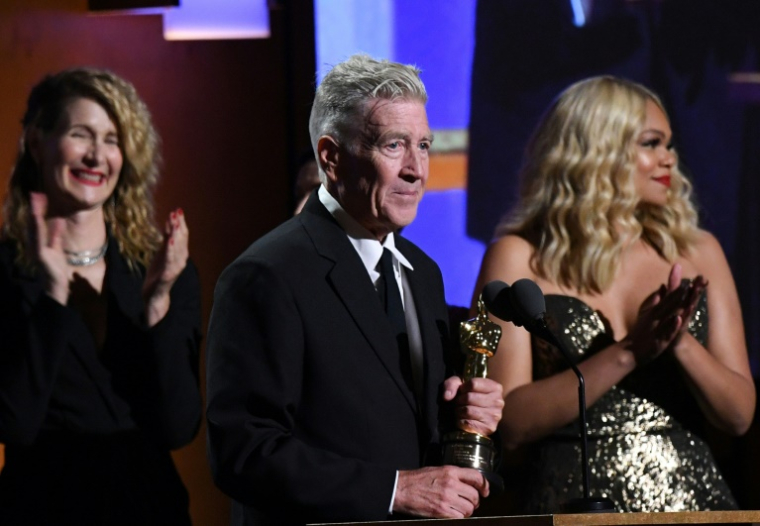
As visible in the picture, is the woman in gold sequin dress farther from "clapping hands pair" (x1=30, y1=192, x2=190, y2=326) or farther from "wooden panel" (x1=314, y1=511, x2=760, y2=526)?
"wooden panel" (x1=314, y1=511, x2=760, y2=526)

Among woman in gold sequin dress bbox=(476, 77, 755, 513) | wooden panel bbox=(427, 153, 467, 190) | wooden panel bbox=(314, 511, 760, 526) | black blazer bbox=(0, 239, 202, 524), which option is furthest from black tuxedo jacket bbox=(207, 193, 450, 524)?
wooden panel bbox=(427, 153, 467, 190)

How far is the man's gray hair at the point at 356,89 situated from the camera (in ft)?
7.99

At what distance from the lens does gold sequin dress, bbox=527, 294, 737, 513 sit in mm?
3203

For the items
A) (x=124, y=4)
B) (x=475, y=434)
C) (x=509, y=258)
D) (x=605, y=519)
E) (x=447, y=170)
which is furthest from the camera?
(x=447, y=170)

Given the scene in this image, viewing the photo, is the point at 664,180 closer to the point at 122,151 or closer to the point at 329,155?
the point at 329,155

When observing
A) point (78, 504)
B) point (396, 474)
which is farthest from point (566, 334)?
point (78, 504)

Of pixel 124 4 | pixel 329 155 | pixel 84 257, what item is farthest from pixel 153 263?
pixel 124 4

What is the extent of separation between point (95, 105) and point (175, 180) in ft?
2.96

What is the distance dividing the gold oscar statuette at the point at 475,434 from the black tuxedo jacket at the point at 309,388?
0.09m

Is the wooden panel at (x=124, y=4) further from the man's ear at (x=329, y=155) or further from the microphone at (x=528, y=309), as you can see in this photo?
the microphone at (x=528, y=309)

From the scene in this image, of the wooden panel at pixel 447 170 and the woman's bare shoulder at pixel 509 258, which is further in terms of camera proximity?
→ the wooden panel at pixel 447 170

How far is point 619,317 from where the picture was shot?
3352 mm

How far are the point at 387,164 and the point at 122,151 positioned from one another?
A: 1.20 m

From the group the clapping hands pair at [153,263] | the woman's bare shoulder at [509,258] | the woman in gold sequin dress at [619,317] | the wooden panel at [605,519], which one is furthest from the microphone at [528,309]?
the clapping hands pair at [153,263]
